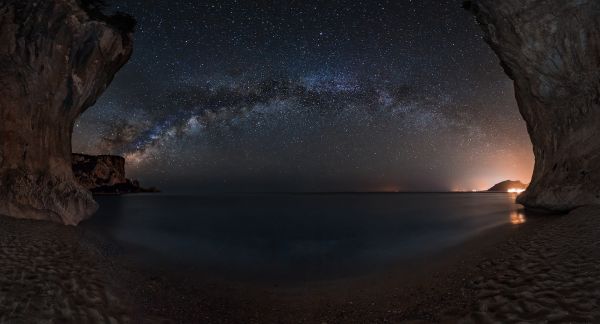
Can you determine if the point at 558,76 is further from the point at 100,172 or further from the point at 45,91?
the point at 100,172

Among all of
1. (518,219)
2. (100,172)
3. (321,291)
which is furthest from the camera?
(100,172)

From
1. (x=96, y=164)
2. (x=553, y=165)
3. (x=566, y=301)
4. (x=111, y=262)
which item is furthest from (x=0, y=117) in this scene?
(x=96, y=164)

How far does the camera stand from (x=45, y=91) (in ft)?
56.4

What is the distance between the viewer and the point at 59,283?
602 cm

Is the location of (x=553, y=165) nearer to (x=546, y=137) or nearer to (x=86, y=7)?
(x=546, y=137)

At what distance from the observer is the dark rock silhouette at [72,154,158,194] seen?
119 metres

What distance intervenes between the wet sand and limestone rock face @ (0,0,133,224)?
6.14 metres

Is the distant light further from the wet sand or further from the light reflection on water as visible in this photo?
the wet sand

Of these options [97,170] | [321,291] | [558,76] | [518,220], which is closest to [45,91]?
[321,291]

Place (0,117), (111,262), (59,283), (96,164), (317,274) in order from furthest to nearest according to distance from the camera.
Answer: (96,164), (0,117), (317,274), (111,262), (59,283)

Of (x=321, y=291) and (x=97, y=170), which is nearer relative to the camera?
(x=321, y=291)

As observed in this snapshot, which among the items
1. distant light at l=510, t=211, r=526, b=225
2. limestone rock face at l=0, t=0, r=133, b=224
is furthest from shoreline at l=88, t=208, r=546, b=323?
distant light at l=510, t=211, r=526, b=225

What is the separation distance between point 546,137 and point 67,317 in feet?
91.4

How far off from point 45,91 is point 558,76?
32.3 meters
